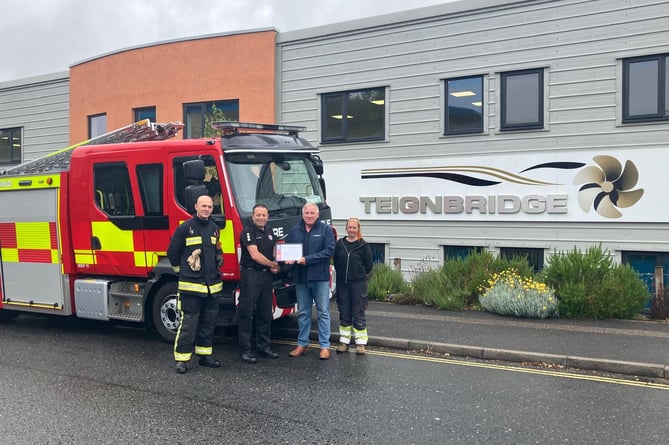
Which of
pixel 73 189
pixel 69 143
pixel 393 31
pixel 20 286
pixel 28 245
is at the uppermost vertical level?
pixel 393 31

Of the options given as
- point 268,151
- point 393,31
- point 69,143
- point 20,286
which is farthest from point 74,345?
point 69,143

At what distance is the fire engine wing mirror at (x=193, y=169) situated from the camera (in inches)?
264

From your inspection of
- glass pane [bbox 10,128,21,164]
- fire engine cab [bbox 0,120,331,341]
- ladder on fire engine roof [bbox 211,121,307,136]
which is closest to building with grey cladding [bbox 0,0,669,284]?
fire engine cab [bbox 0,120,331,341]

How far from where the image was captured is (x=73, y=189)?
8.19 meters

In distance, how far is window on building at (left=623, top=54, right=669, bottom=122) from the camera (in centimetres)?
1045

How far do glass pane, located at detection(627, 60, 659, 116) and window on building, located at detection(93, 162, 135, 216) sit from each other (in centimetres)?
879

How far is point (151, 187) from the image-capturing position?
7.62 meters

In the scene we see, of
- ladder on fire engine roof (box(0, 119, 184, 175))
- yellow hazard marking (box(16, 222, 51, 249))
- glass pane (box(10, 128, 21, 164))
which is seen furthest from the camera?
glass pane (box(10, 128, 21, 164))

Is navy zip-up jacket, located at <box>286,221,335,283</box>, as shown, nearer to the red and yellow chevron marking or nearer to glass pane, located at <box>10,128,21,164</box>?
the red and yellow chevron marking

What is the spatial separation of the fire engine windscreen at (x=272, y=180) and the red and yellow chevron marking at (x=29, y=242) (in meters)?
3.08

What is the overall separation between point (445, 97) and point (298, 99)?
3.62 metres

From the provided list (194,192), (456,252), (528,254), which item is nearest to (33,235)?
(194,192)

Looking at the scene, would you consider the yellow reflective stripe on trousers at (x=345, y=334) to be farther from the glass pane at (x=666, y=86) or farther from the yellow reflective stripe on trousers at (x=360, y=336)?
the glass pane at (x=666, y=86)

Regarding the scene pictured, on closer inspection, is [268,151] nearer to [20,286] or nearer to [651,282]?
[20,286]
